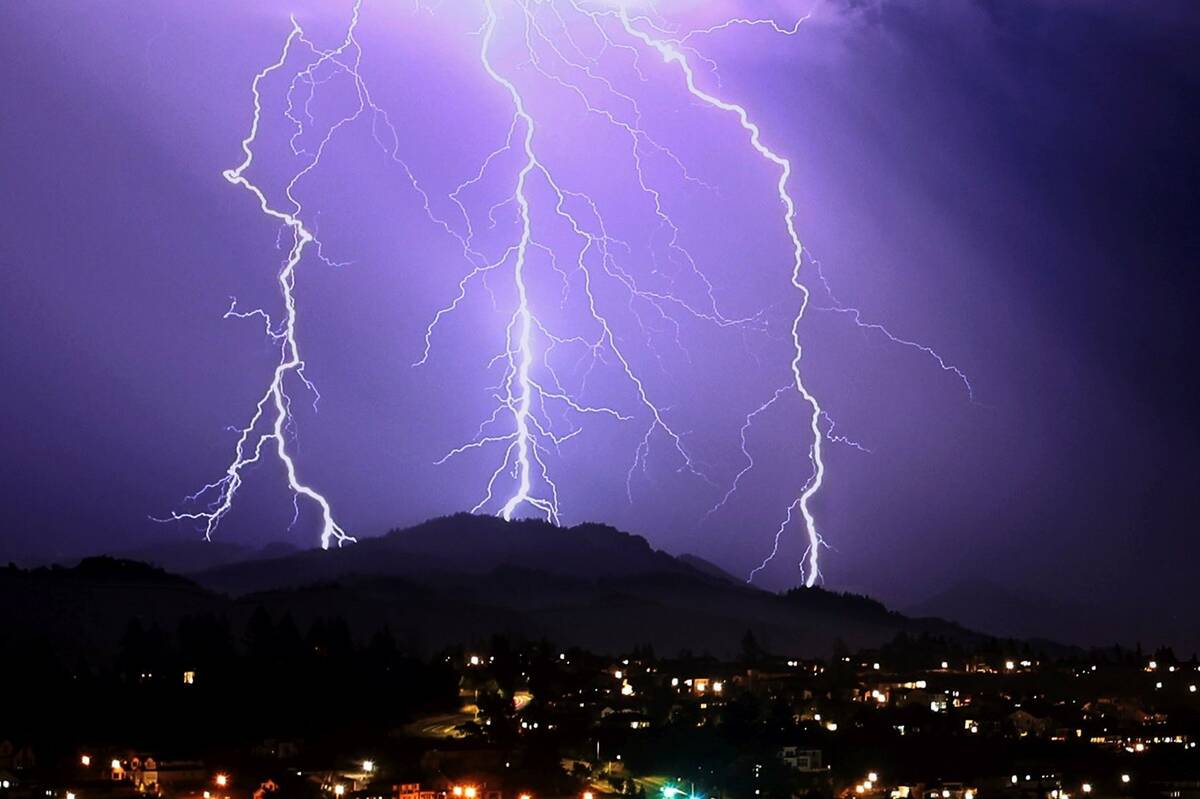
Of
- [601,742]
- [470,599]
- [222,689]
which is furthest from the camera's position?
[470,599]

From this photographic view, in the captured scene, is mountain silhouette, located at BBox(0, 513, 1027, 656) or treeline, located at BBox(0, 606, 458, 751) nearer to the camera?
treeline, located at BBox(0, 606, 458, 751)

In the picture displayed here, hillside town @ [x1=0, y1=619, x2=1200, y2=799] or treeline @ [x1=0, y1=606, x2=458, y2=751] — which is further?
treeline @ [x1=0, y1=606, x2=458, y2=751]

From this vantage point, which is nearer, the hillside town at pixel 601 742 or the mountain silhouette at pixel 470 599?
the hillside town at pixel 601 742

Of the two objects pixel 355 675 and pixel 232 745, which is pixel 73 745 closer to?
pixel 232 745

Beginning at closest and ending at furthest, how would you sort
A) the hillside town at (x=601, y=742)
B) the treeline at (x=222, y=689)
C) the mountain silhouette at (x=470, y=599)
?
the hillside town at (x=601, y=742) → the treeline at (x=222, y=689) → the mountain silhouette at (x=470, y=599)

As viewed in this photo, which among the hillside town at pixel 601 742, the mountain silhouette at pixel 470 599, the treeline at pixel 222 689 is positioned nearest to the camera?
the hillside town at pixel 601 742

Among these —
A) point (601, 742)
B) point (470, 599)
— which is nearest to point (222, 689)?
point (601, 742)

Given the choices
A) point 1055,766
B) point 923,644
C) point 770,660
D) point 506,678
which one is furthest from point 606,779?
point 923,644

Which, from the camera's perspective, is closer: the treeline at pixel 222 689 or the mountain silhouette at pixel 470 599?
the treeline at pixel 222 689

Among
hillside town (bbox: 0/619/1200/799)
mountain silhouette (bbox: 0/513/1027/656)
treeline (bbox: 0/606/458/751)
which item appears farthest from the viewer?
mountain silhouette (bbox: 0/513/1027/656)

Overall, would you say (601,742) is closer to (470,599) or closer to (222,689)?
(222,689)

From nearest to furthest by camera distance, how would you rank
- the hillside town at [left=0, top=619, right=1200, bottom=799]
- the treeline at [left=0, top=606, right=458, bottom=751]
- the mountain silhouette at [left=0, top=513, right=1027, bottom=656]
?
1. the hillside town at [left=0, top=619, right=1200, bottom=799]
2. the treeline at [left=0, top=606, right=458, bottom=751]
3. the mountain silhouette at [left=0, top=513, right=1027, bottom=656]
